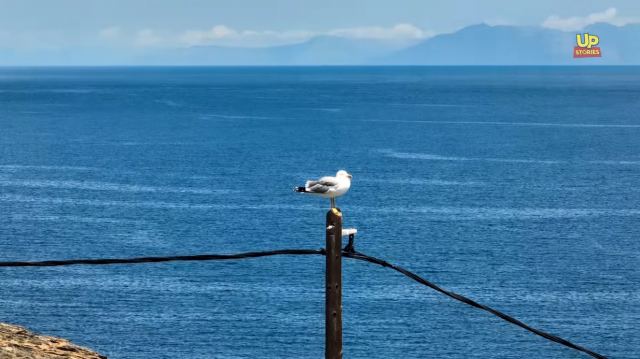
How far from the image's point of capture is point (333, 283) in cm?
1463

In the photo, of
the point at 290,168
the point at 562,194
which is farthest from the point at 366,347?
the point at 290,168

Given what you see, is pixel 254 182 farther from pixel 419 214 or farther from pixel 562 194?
pixel 562 194

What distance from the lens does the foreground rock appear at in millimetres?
15516

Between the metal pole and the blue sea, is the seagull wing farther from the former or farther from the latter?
the blue sea

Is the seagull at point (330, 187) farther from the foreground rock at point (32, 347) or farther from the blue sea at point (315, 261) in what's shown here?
the blue sea at point (315, 261)

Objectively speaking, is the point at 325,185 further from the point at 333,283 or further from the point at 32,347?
the point at 32,347

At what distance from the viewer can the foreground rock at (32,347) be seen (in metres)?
15.5

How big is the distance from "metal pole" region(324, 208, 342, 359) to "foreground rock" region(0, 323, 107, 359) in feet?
13.9

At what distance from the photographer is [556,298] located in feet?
356

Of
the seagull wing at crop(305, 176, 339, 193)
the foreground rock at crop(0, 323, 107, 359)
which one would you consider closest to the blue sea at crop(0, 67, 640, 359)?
the foreground rock at crop(0, 323, 107, 359)

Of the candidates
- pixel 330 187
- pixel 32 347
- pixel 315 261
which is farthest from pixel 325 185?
pixel 315 261

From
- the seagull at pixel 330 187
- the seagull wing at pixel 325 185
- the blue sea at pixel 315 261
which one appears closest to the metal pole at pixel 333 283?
the seagull at pixel 330 187

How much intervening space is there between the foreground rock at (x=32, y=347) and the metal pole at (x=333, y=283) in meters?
4.24

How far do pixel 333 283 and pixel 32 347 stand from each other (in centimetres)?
512
